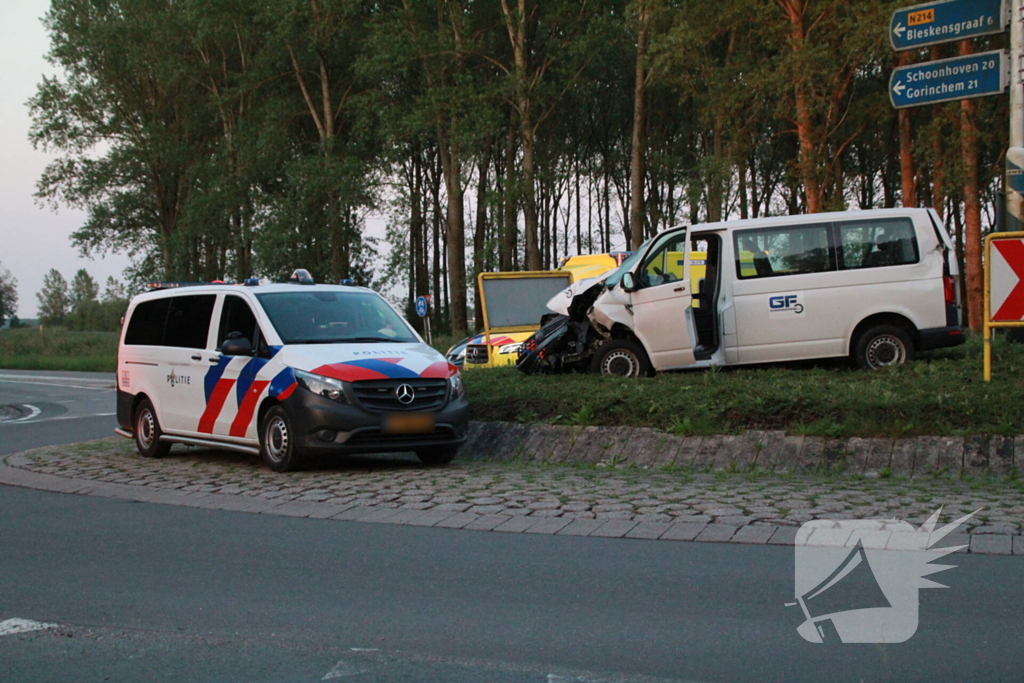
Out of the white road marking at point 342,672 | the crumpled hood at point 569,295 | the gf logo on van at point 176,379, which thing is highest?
the crumpled hood at point 569,295

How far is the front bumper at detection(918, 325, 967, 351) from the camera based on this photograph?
1241 centimetres

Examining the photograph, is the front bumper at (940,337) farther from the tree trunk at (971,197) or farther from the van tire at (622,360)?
the tree trunk at (971,197)

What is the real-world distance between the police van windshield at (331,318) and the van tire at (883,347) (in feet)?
16.9

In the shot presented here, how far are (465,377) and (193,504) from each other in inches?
226

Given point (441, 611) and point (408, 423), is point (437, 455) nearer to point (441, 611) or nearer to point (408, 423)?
point (408, 423)

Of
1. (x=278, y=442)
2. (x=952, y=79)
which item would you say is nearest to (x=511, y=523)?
(x=278, y=442)

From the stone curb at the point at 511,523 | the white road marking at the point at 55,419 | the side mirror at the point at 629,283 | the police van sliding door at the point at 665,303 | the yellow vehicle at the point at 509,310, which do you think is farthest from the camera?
Answer: the white road marking at the point at 55,419

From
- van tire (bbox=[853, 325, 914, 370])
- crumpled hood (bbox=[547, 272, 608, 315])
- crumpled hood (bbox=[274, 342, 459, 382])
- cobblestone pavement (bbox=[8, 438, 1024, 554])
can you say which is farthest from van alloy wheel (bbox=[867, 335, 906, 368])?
crumpled hood (bbox=[274, 342, 459, 382])

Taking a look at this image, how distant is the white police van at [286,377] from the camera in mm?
10133

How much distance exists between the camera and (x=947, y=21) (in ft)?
41.7

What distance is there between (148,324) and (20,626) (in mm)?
8007

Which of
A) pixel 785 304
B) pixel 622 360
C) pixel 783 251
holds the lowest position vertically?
pixel 622 360

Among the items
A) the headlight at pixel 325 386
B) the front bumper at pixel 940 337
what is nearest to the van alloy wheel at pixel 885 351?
the front bumper at pixel 940 337

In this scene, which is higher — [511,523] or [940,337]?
[940,337]
